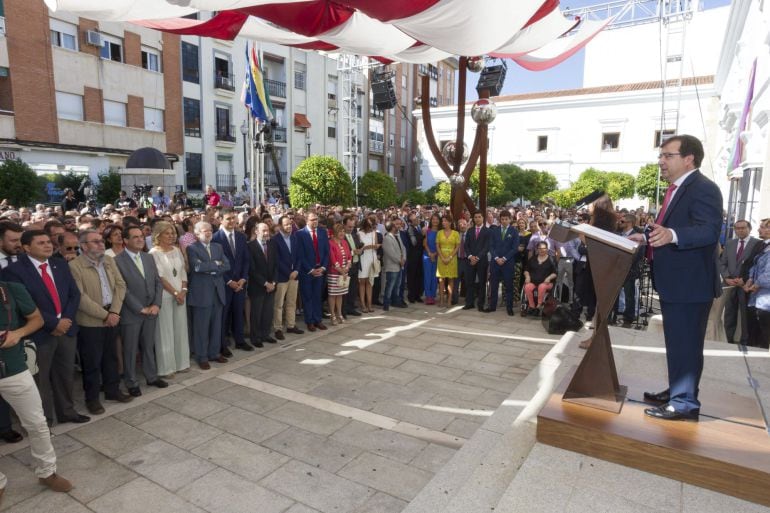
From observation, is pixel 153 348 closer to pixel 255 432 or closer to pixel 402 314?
pixel 255 432

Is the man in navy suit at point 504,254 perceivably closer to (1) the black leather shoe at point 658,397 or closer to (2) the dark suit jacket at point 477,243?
(2) the dark suit jacket at point 477,243

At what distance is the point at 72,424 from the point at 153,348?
108 cm

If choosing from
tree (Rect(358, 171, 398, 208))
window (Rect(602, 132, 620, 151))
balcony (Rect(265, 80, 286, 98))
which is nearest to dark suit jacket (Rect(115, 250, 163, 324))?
tree (Rect(358, 171, 398, 208))

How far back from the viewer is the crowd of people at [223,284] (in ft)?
12.6

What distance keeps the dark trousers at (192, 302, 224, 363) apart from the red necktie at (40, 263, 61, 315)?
64.3 inches

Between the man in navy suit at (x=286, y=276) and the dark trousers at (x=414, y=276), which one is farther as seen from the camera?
the dark trousers at (x=414, y=276)

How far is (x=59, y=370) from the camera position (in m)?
4.11

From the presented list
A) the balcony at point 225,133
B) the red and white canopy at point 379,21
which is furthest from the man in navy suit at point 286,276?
the balcony at point 225,133

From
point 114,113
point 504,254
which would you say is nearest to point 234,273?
point 504,254

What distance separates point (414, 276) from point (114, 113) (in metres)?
18.3

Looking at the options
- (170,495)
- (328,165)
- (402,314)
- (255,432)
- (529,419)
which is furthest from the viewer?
(328,165)

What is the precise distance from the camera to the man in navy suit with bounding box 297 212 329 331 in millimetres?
7016

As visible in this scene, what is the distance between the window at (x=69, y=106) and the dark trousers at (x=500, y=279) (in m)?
19.1

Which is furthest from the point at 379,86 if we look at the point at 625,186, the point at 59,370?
the point at 625,186
